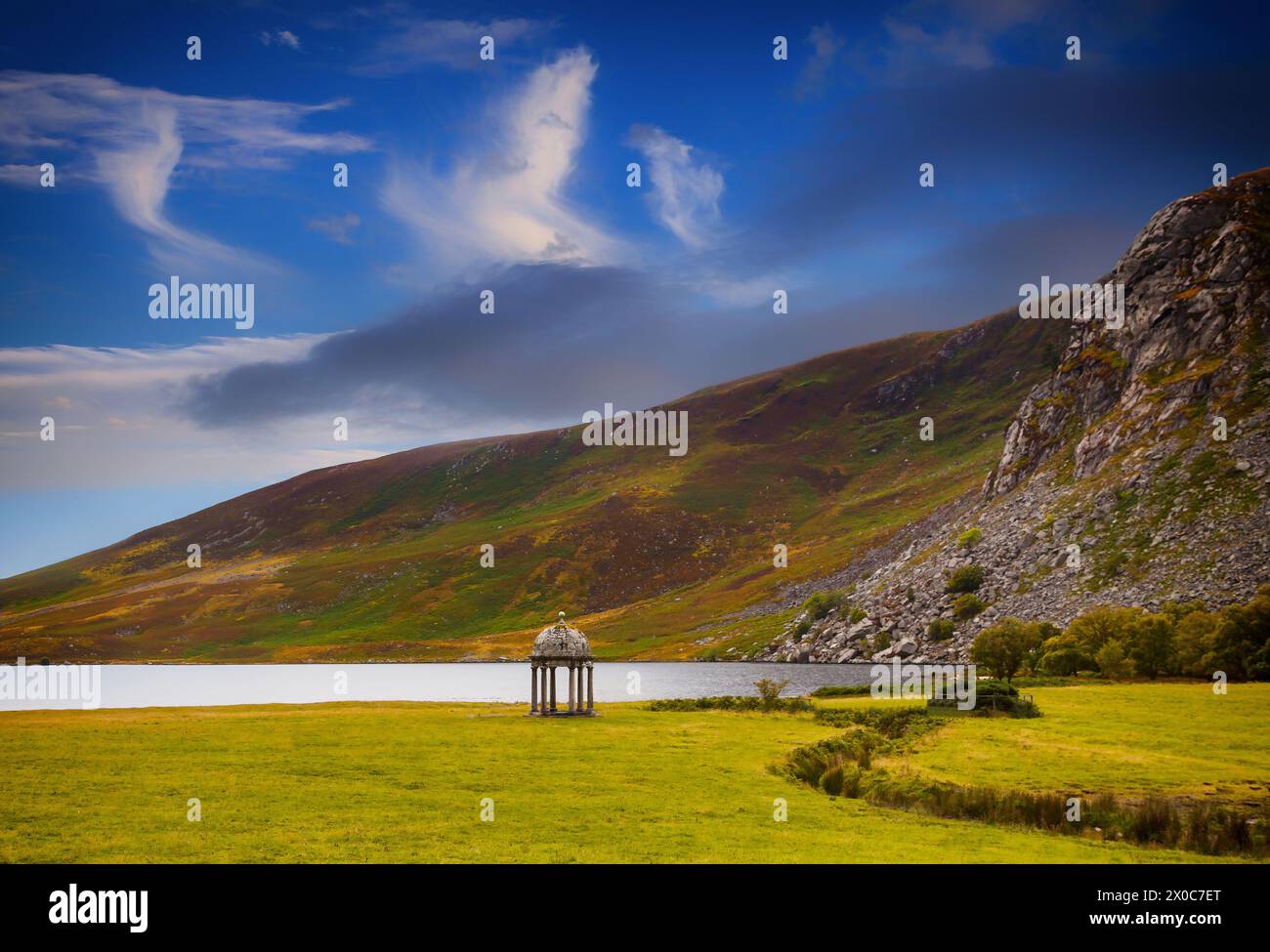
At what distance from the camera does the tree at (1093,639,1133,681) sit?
4013 inches

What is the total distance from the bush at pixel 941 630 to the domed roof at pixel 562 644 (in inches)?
4197

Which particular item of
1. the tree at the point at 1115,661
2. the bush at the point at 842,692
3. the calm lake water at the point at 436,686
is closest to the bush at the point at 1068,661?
the tree at the point at 1115,661

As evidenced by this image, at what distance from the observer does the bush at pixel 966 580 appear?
565 ft

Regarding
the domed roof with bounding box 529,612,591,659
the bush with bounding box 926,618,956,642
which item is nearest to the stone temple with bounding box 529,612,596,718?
the domed roof with bounding box 529,612,591,659

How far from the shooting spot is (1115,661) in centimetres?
10319

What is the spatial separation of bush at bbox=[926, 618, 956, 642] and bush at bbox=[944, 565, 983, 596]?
1075 centimetres

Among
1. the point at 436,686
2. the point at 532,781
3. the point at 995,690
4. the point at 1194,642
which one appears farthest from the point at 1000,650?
the point at 436,686

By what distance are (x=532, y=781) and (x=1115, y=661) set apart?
85.3 m

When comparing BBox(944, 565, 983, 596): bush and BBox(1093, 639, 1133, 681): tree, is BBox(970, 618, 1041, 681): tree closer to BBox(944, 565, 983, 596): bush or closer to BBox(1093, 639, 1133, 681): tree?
BBox(1093, 639, 1133, 681): tree

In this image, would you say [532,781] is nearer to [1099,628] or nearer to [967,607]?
[1099,628]

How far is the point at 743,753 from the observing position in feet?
174
